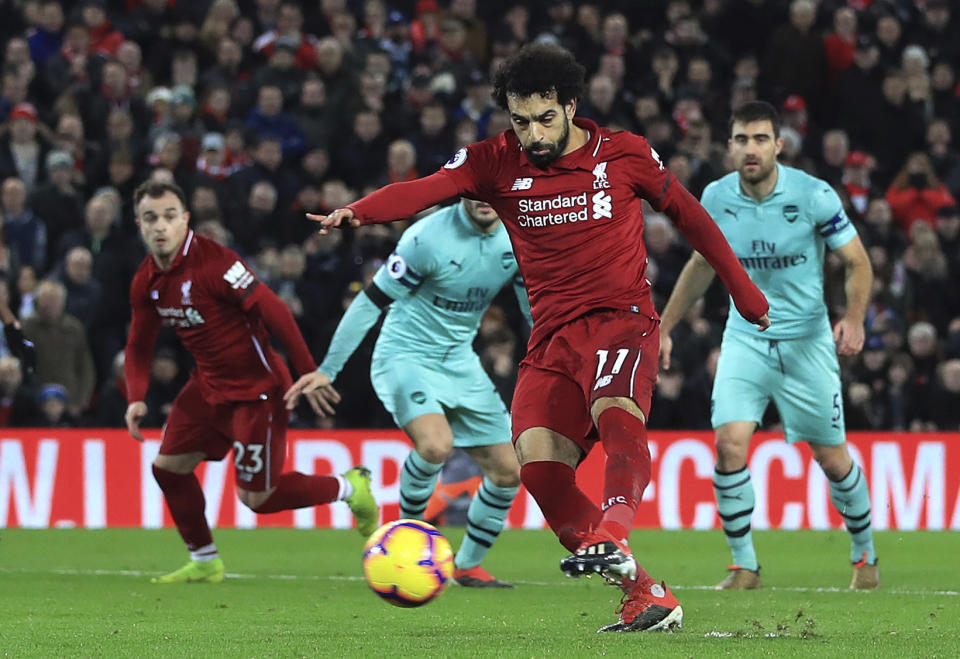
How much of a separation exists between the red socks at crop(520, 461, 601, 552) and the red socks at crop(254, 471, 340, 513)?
11.1ft

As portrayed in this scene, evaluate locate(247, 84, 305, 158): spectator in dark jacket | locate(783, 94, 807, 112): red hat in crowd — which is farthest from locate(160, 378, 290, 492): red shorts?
locate(783, 94, 807, 112): red hat in crowd

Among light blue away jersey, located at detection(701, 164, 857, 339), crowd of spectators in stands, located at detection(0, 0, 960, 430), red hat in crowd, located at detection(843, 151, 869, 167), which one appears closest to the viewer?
light blue away jersey, located at detection(701, 164, 857, 339)

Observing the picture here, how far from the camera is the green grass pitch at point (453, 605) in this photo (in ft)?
20.8

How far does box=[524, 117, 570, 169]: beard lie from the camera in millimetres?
6680

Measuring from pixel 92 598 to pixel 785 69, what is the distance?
41.5 feet

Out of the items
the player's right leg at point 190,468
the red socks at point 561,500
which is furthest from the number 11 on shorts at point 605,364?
the player's right leg at point 190,468

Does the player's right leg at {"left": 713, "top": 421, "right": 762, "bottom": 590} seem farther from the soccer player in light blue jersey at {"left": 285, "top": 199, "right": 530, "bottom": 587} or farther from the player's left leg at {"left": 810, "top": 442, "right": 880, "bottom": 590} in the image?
the soccer player in light blue jersey at {"left": 285, "top": 199, "right": 530, "bottom": 587}

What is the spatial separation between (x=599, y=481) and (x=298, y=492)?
4.95 meters

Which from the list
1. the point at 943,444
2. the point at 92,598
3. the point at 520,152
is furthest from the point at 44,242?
the point at 520,152

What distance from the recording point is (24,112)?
618 inches

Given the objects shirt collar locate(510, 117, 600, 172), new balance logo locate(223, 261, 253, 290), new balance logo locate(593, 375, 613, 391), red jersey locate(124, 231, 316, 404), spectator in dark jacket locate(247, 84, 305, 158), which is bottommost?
new balance logo locate(593, 375, 613, 391)

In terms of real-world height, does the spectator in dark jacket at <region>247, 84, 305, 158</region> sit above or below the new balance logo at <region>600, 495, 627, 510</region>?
above

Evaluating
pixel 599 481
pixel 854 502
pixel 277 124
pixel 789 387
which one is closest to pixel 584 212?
pixel 789 387

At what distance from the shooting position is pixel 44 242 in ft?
50.3
